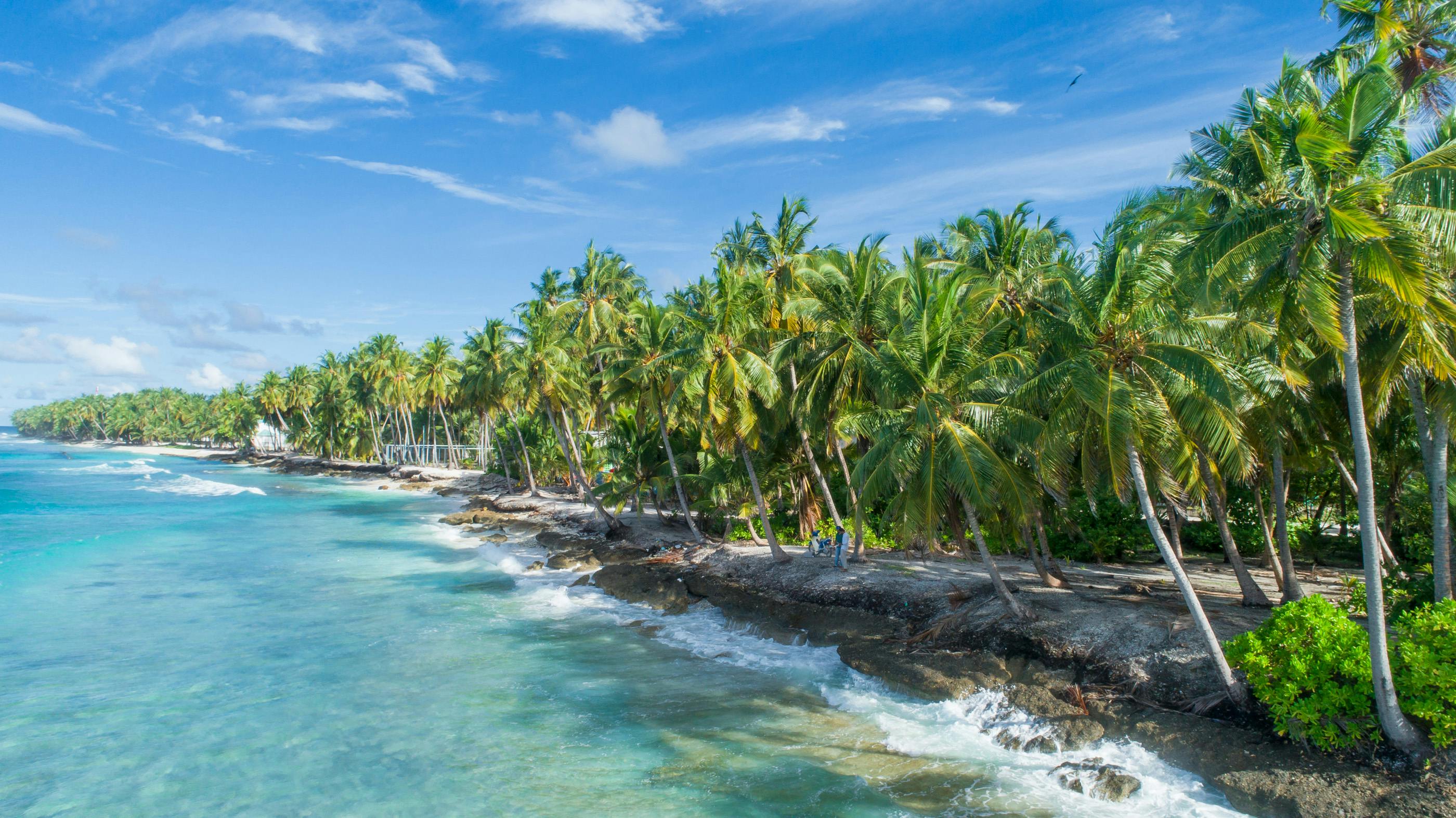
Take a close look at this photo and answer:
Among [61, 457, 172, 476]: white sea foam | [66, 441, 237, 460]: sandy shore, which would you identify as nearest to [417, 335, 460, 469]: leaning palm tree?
[61, 457, 172, 476]: white sea foam

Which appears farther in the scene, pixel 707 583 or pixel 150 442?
pixel 150 442

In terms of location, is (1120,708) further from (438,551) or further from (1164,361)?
(438,551)

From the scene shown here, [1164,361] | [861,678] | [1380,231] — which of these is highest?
[1380,231]

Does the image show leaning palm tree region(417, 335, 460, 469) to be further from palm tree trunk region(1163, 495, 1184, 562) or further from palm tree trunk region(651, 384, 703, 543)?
palm tree trunk region(1163, 495, 1184, 562)

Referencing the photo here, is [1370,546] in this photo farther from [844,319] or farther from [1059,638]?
[844,319]

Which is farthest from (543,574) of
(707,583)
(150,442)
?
(150,442)

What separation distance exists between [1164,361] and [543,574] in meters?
23.6

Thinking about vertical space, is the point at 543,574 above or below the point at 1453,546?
below

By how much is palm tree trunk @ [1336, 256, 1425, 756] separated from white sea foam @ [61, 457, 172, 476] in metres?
115

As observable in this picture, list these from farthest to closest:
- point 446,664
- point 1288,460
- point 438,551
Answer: point 438,551, point 446,664, point 1288,460

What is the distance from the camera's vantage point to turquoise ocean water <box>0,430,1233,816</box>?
39.2ft

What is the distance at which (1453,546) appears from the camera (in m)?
13.1

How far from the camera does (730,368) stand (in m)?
22.3

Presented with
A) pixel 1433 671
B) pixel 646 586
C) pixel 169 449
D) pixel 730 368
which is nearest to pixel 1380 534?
pixel 1433 671
